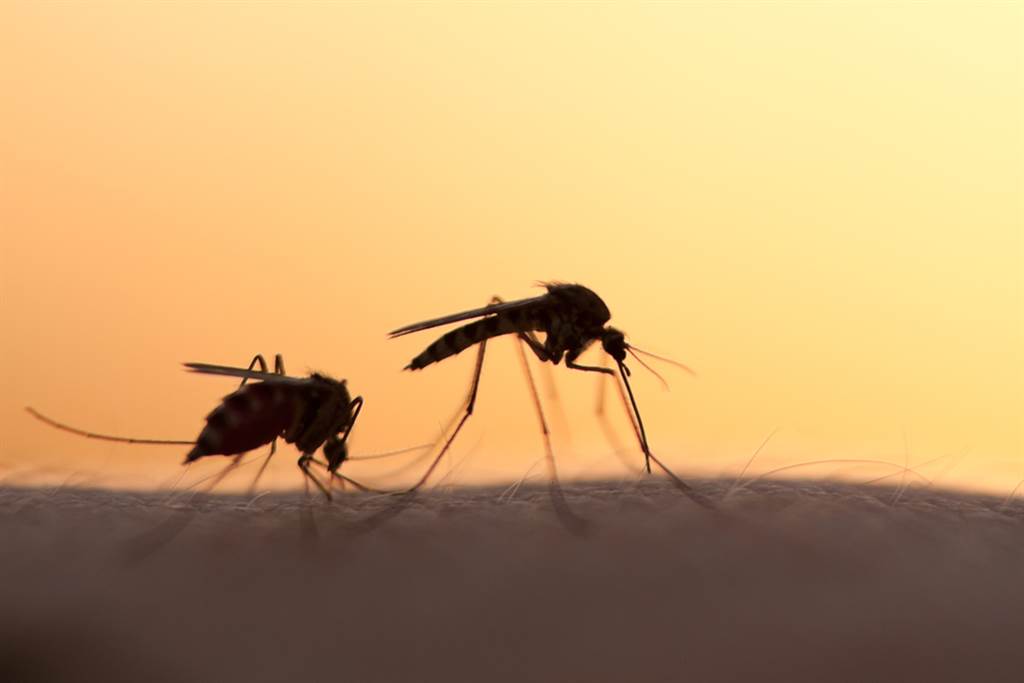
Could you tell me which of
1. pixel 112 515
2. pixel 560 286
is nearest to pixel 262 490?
pixel 112 515

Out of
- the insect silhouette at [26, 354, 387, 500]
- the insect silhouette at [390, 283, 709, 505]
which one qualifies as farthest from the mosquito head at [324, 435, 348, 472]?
the insect silhouette at [390, 283, 709, 505]

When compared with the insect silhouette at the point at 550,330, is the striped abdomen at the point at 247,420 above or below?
below

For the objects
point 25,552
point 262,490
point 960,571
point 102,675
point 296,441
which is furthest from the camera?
point 296,441

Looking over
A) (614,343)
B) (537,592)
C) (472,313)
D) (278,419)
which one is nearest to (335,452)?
(278,419)

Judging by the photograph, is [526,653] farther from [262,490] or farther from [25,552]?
[25,552]

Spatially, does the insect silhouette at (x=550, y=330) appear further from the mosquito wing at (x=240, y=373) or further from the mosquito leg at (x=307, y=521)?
the mosquito leg at (x=307, y=521)

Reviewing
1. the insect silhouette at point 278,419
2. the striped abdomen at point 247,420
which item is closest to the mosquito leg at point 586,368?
the insect silhouette at point 278,419

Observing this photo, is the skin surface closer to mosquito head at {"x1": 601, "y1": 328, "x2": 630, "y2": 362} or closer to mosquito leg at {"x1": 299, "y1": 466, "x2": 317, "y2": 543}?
mosquito leg at {"x1": 299, "y1": 466, "x2": 317, "y2": 543}
